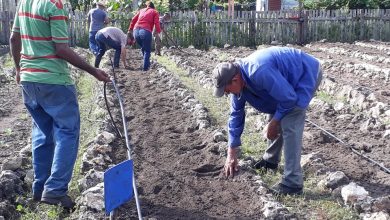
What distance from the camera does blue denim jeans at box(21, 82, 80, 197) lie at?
15.1 feet

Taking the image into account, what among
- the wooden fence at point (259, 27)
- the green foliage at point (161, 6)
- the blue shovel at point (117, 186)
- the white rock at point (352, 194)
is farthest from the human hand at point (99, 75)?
the green foliage at point (161, 6)

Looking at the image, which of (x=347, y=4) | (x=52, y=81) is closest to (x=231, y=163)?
(x=52, y=81)

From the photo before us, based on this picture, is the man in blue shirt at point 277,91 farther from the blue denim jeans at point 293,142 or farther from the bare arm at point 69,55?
the bare arm at point 69,55

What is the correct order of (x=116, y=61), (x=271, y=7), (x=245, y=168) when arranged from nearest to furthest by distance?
(x=245, y=168) < (x=116, y=61) < (x=271, y=7)

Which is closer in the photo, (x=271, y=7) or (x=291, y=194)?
(x=291, y=194)

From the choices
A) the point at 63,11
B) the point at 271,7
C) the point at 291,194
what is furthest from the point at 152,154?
the point at 271,7

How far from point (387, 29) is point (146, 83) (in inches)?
528

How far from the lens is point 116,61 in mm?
12930

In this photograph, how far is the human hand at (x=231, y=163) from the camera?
5129mm

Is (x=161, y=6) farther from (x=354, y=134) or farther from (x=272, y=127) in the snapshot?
(x=272, y=127)

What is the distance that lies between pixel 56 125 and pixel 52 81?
362mm

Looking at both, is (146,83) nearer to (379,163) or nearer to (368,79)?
(368,79)

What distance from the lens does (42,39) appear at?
457 centimetres

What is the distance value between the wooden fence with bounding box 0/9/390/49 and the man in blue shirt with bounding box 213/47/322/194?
1418 cm
